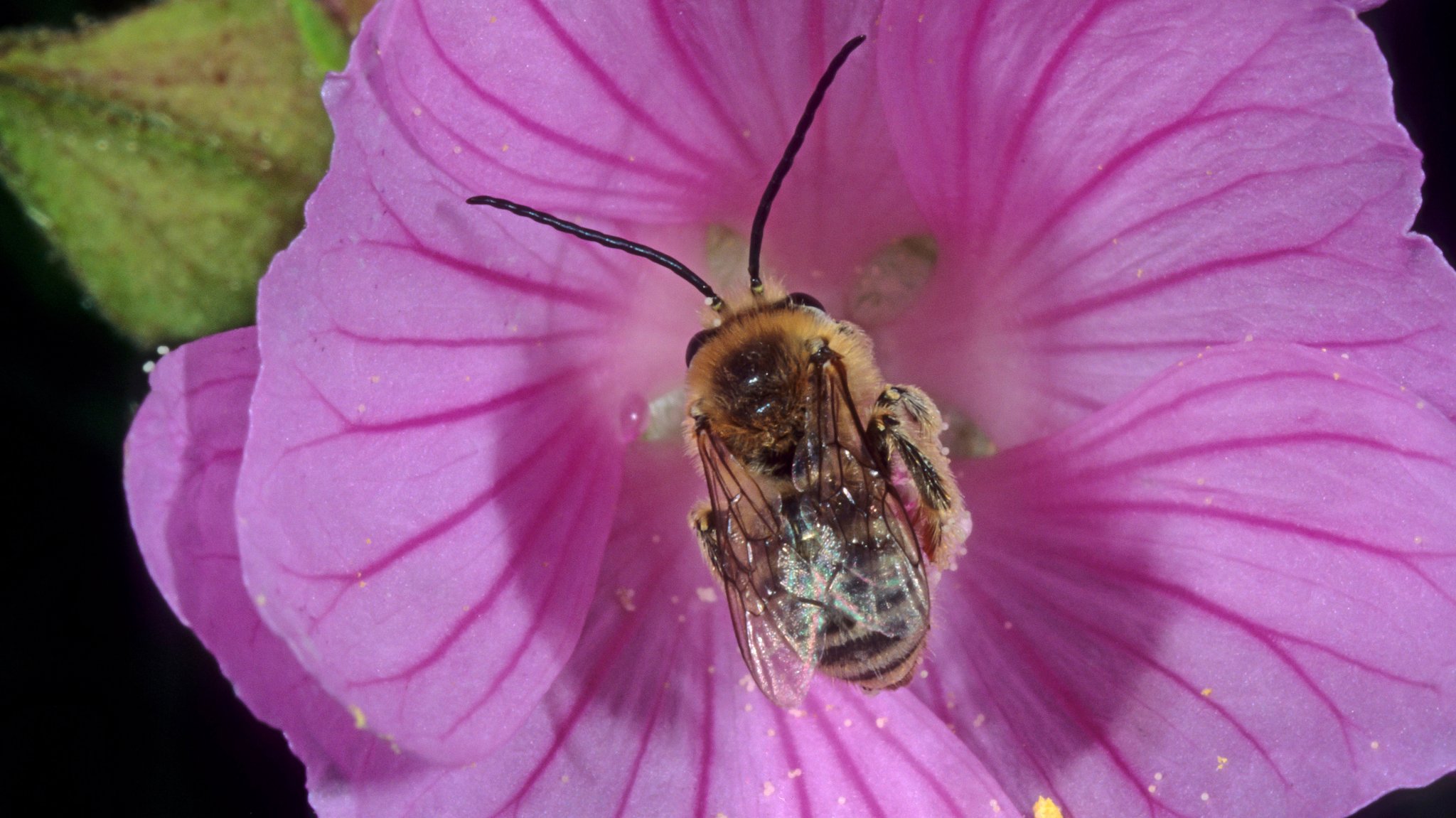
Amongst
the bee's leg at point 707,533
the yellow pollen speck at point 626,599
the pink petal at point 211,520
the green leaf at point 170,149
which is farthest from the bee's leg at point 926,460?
the green leaf at point 170,149

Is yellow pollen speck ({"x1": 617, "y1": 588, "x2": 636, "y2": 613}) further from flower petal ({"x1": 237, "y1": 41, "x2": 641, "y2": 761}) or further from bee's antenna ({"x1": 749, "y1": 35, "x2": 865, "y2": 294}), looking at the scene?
bee's antenna ({"x1": 749, "y1": 35, "x2": 865, "y2": 294})

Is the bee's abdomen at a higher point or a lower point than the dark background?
higher

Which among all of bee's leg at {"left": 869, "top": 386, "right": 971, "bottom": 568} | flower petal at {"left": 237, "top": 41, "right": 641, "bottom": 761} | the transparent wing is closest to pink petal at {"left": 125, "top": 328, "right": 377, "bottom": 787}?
flower petal at {"left": 237, "top": 41, "right": 641, "bottom": 761}

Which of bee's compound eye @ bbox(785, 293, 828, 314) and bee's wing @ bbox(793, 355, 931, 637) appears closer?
bee's wing @ bbox(793, 355, 931, 637)

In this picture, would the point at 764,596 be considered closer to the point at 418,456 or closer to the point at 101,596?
the point at 418,456

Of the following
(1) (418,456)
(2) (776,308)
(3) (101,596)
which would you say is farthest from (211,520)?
(3) (101,596)

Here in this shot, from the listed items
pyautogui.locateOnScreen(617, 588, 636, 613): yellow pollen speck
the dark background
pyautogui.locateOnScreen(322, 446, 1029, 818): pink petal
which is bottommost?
the dark background
